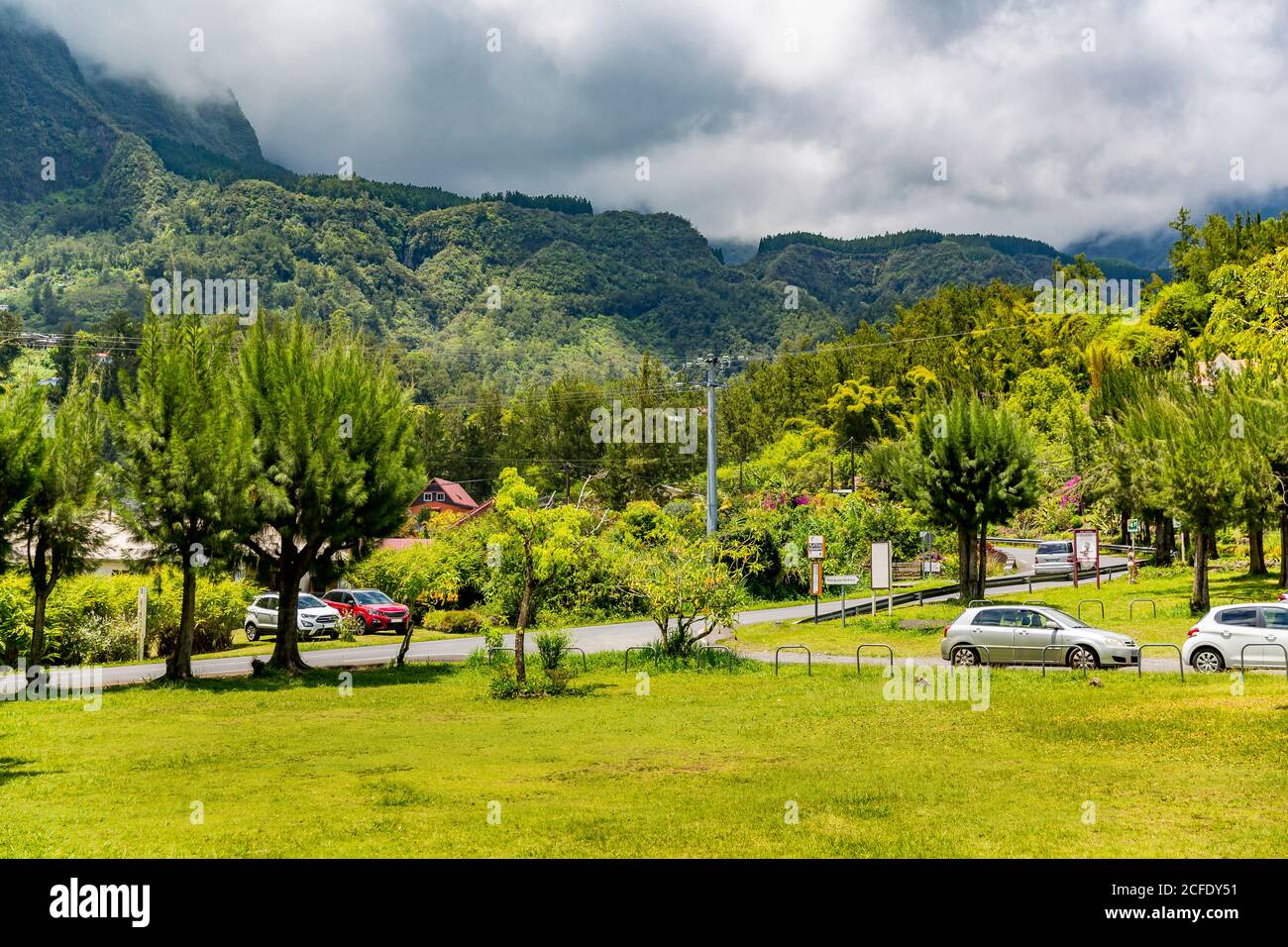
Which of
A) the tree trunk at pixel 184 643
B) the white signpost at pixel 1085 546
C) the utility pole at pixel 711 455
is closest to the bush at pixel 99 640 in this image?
the tree trunk at pixel 184 643

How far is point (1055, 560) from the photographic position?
54.3 metres

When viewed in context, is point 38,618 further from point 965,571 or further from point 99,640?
point 965,571

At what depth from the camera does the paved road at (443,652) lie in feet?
95.0

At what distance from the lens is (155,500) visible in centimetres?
2667

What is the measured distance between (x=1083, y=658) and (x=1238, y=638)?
128 inches

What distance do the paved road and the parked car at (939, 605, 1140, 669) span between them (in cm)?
129

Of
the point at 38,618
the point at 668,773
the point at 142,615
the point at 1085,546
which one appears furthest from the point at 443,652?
the point at 1085,546

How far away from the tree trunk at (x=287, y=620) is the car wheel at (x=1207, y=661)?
71.9 ft

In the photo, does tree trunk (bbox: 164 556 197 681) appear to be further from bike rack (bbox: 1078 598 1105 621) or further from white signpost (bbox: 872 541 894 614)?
bike rack (bbox: 1078 598 1105 621)

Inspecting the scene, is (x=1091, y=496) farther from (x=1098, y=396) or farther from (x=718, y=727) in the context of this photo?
(x=718, y=727)

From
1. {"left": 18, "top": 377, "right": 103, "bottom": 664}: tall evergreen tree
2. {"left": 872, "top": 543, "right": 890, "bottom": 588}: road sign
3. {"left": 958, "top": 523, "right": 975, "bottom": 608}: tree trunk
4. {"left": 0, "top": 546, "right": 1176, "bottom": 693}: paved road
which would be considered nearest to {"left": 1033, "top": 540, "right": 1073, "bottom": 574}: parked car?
{"left": 0, "top": 546, "right": 1176, "bottom": 693}: paved road
